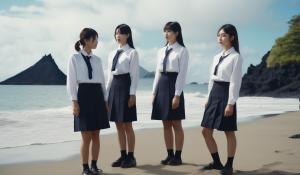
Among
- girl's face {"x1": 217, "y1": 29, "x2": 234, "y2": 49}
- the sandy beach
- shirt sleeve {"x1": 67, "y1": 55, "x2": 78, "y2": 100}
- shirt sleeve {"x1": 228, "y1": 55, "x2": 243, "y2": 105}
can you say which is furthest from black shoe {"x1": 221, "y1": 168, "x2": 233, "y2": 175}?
shirt sleeve {"x1": 67, "y1": 55, "x2": 78, "y2": 100}

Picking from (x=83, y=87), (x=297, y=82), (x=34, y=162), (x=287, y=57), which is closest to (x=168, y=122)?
(x=83, y=87)

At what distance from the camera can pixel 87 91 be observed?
430 cm

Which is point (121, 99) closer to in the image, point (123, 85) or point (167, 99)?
point (123, 85)

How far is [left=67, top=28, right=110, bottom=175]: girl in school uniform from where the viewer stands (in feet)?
14.0

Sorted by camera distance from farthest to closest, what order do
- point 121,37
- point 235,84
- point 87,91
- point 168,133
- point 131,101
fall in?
point 168,133 < point 121,37 < point 131,101 < point 87,91 < point 235,84

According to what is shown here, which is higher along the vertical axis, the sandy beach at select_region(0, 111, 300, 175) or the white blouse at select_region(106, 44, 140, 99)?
the white blouse at select_region(106, 44, 140, 99)

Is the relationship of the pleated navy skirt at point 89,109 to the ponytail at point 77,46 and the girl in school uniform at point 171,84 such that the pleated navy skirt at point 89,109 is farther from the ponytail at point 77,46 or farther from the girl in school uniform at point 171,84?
Result: the girl in school uniform at point 171,84

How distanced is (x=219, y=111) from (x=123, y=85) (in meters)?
1.17

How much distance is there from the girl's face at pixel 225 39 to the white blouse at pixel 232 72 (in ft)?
0.19

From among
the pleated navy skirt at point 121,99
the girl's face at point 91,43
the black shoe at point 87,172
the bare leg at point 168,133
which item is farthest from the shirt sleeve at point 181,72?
the black shoe at point 87,172

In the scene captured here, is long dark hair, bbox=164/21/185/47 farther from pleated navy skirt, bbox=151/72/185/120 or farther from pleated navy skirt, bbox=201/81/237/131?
pleated navy skirt, bbox=201/81/237/131

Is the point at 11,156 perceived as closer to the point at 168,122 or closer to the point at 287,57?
the point at 168,122

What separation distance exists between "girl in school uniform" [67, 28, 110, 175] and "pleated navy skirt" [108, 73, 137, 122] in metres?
0.41

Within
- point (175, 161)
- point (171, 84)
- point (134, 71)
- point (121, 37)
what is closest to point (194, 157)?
point (175, 161)
